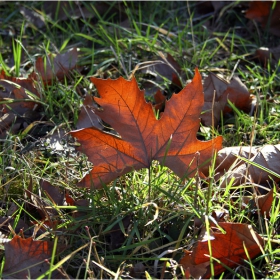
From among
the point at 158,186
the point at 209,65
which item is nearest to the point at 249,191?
the point at 158,186

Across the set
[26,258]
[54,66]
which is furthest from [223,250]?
[54,66]

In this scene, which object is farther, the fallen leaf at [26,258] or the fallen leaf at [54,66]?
the fallen leaf at [54,66]

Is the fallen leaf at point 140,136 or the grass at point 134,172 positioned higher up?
the fallen leaf at point 140,136

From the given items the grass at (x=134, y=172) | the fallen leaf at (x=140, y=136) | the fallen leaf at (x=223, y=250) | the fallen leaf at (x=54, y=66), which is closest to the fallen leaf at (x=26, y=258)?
the grass at (x=134, y=172)

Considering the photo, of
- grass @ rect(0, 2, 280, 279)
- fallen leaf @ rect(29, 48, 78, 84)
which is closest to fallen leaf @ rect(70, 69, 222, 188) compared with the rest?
grass @ rect(0, 2, 280, 279)

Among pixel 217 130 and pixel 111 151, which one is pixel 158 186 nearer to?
pixel 111 151

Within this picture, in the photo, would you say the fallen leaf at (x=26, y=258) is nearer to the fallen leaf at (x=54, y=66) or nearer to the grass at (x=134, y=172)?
the grass at (x=134, y=172)
